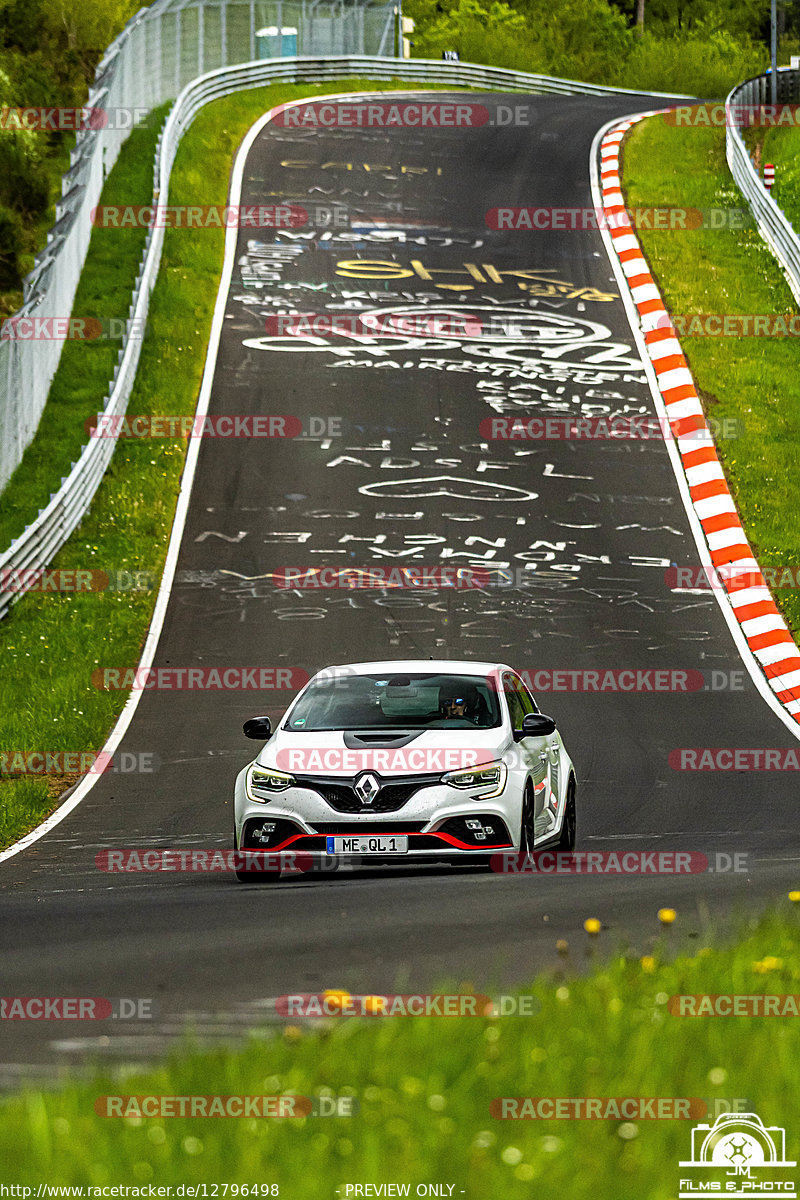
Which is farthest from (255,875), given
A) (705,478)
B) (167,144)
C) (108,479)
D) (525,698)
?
(167,144)

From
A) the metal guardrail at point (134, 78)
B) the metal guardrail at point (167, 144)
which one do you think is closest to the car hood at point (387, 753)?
the metal guardrail at point (167, 144)

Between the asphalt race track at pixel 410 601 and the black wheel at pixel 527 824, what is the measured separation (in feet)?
1.33

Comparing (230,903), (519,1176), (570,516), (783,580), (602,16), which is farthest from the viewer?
(602,16)

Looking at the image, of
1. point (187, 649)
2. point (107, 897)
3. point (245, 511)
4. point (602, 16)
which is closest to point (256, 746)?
point (187, 649)

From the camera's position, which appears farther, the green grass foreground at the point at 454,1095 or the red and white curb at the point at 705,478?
the red and white curb at the point at 705,478

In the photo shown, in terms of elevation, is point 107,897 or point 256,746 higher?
point 107,897

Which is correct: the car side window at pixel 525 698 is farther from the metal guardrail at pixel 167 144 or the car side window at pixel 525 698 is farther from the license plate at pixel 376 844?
the metal guardrail at pixel 167 144

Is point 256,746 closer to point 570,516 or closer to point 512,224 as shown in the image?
point 570,516

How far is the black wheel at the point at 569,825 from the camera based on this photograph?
1130cm

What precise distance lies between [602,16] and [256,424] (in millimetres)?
83607

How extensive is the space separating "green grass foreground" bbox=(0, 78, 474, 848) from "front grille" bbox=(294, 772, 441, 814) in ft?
12.6

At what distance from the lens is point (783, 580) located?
72.0ft

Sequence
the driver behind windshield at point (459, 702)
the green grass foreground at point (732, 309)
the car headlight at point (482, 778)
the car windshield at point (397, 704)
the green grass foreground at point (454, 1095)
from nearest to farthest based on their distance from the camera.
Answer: the green grass foreground at point (454, 1095), the car headlight at point (482, 778), the car windshield at point (397, 704), the driver behind windshield at point (459, 702), the green grass foreground at point (732, 309)

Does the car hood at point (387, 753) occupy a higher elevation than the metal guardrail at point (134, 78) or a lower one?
lower
